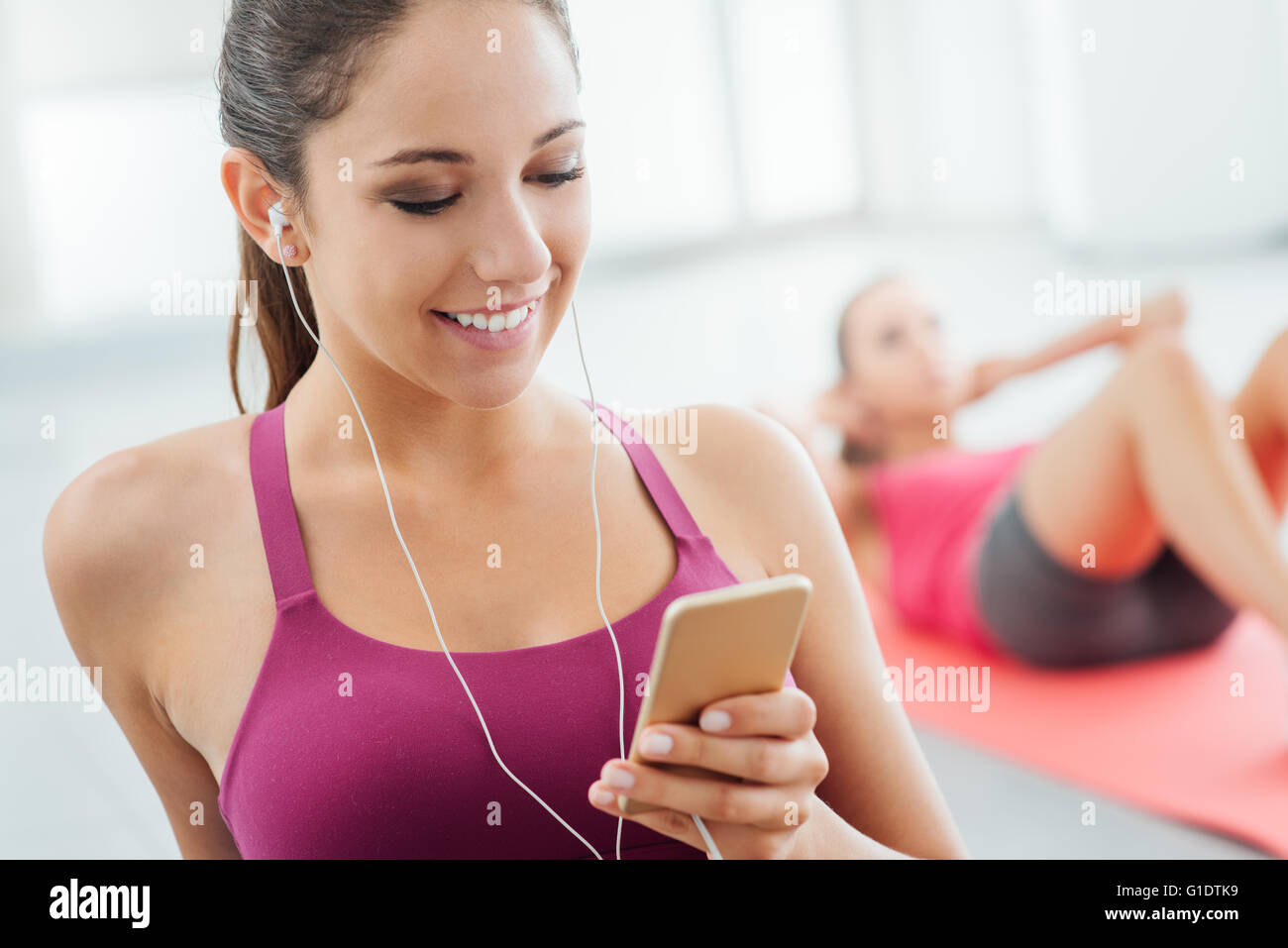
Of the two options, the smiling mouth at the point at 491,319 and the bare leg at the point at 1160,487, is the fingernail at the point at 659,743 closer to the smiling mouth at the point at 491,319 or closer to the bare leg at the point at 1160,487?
the smiling mouth at the point at 491,319

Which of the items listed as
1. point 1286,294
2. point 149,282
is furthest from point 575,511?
point 149,282

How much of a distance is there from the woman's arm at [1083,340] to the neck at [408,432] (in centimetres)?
189

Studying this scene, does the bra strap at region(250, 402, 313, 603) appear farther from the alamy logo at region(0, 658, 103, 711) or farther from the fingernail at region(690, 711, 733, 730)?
the alamy logo at region(0, 658, 103, 711)

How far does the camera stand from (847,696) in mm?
997

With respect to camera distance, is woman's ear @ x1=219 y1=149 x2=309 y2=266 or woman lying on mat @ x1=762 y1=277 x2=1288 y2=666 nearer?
woman's ear @ x1=219 y1=149 x2=309 y2=266

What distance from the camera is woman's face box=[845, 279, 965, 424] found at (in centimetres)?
289

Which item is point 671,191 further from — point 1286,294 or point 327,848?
point 327,848

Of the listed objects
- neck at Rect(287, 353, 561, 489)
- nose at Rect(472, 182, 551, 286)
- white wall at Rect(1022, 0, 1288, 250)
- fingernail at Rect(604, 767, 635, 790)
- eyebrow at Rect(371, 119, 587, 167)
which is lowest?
fingernail at Rect(604, 767, 635, 790)

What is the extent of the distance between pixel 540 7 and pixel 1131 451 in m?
1.59

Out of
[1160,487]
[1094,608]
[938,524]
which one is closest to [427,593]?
[1160,487]

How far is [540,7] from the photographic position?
896 mm

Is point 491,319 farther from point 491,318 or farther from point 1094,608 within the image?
point 1094,608

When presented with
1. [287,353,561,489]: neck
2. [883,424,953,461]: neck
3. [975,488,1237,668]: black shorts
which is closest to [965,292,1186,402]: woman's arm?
[883,424,953,461]: neck

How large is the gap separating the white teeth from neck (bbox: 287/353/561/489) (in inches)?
5.4
